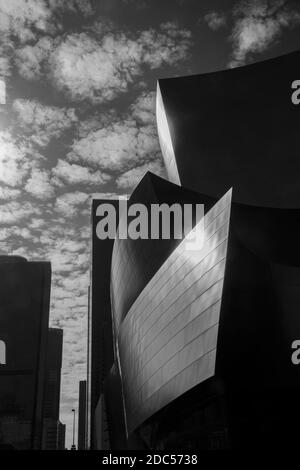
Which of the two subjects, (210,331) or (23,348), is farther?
(23,348)

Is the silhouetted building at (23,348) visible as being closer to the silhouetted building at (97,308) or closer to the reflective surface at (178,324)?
the silhouetted building at (97,308)

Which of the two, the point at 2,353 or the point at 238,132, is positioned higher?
the point at 238,132

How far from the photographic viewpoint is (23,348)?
134 metres

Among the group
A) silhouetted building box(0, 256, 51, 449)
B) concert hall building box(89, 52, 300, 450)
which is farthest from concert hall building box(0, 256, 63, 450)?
concert hall building box(89, 52, 300, 450)

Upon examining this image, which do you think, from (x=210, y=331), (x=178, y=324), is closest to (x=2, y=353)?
(x=178, y=324)

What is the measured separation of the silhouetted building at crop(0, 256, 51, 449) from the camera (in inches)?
4879

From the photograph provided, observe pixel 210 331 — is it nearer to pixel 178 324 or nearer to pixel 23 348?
pixel 178 324

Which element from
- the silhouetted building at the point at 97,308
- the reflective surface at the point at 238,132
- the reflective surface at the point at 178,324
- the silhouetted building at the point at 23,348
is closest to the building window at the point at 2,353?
the silhouetted building at the point at 23,348

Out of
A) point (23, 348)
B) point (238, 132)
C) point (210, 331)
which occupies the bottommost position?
point (210, 331)

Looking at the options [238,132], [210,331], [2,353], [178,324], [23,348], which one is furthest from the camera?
[23,348]

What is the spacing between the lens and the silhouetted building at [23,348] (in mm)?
→ 123938
